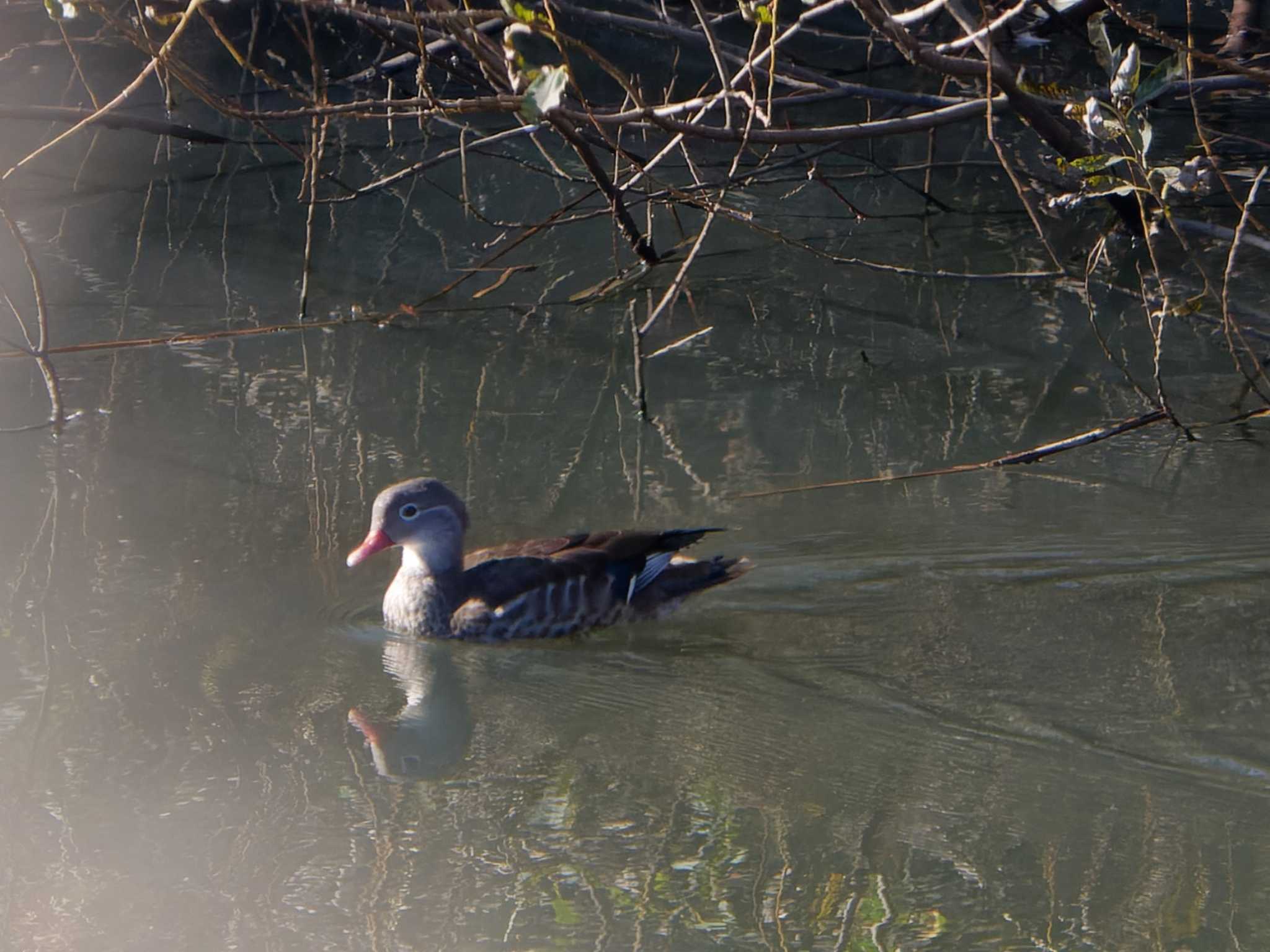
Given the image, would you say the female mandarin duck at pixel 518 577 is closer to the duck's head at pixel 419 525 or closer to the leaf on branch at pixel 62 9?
the duck's head at pixel 419 525

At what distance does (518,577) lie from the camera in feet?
19.2

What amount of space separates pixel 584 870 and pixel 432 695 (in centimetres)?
146

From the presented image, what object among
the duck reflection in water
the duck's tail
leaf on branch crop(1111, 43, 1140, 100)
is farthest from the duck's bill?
leaf on branch crop(1111, 43, 1140, 100)

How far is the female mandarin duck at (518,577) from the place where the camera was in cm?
586

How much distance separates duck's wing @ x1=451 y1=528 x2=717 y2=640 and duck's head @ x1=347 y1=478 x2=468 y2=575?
16 cm

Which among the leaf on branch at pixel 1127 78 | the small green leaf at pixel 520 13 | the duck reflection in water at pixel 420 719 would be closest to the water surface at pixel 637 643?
the duck reflection in water at pixel 420 719

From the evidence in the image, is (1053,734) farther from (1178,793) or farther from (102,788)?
(102,788)

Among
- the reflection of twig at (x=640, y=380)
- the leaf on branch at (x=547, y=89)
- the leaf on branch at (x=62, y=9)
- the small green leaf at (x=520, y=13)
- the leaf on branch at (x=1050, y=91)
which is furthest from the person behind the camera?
the reflection of twig at (x=640, y=380)

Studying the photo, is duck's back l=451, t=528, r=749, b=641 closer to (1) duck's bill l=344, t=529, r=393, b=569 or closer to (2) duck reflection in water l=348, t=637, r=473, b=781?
(2) duck reflection in water l=348, t=637, r=473, b=781

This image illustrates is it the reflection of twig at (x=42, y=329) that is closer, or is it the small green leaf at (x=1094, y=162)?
the small green leaf at (x=1094, y=162)

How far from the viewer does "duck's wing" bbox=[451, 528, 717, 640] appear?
5.84 m

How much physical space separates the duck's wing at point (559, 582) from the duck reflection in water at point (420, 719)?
22cm

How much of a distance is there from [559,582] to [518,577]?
162mm

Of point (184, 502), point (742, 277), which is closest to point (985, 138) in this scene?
point (742, 277)
